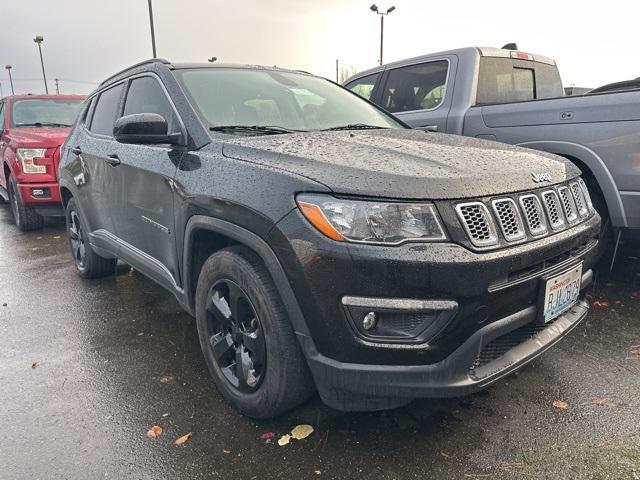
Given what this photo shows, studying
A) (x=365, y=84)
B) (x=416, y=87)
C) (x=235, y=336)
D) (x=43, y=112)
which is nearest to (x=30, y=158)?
(x=43, y=112)

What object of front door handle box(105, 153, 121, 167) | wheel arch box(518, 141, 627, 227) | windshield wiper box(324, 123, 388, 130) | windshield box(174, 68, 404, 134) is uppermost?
windshield box(174, 68, 404, 134)

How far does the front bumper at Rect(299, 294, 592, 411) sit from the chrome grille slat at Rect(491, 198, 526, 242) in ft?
1.08

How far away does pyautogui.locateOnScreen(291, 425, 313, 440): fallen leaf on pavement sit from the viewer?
228 cm

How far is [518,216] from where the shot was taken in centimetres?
200

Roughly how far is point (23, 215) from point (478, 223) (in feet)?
22.3

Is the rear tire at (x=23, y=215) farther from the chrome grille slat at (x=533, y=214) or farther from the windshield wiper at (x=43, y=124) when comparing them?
the chrome grille slat at (x=533, y=214)

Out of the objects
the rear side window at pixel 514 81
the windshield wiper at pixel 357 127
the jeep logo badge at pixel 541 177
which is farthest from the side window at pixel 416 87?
the jeep logo badge at pixel 541 177

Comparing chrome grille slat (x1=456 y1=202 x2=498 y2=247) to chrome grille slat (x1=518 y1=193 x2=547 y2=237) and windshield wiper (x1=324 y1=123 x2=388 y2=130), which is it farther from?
windshield wiper (x1=324 y1=123 x2=388 y2=130)

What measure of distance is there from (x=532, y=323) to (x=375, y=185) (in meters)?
0.94

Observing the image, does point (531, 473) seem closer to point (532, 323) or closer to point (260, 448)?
point (532, 323)

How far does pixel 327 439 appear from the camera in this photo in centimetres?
226

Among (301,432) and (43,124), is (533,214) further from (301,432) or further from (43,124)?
(43,124)

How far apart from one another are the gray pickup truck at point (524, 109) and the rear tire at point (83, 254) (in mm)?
3226

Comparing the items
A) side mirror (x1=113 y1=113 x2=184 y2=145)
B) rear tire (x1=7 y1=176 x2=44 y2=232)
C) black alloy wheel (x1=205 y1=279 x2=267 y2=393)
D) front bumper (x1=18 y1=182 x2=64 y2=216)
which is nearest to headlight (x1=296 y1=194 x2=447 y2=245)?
black alloy wheel (x1=205 y1=279 x2=267 y2=393)
